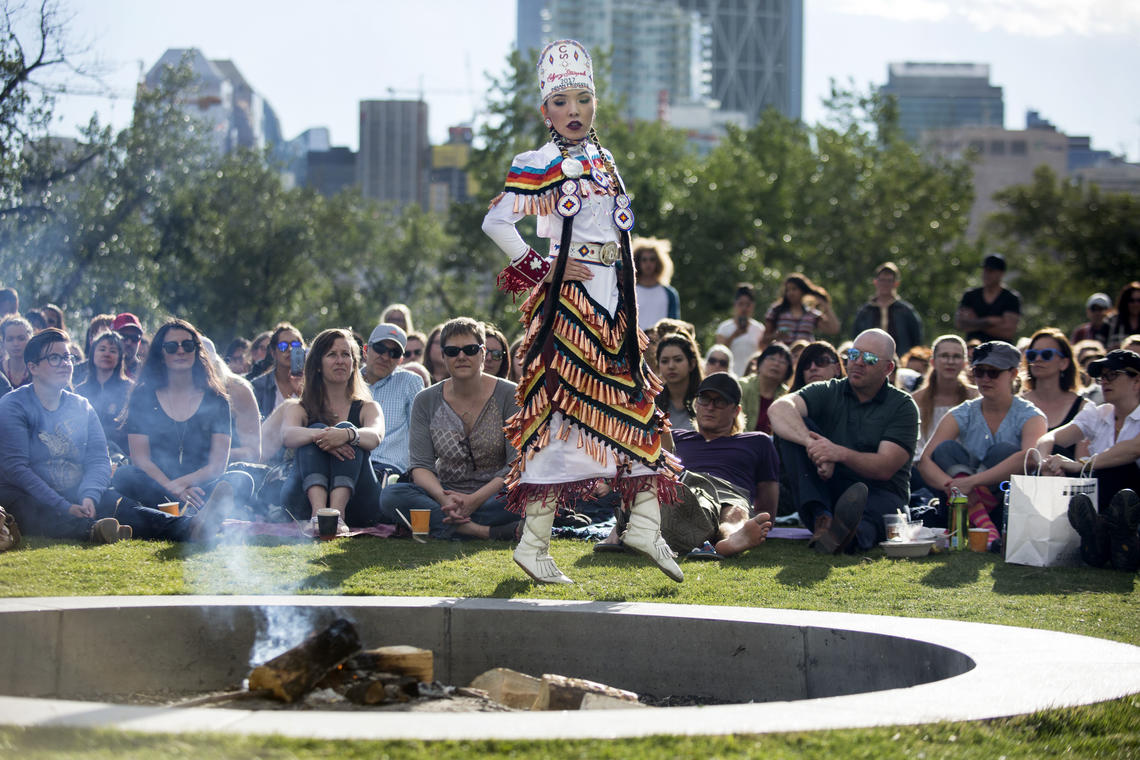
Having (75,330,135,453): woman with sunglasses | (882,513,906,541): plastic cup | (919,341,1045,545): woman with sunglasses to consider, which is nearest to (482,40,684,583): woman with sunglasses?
(882,513,906,541): plastic cup

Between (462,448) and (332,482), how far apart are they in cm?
89

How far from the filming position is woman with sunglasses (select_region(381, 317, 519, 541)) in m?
8.59

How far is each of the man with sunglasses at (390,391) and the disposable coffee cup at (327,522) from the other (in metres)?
1.80

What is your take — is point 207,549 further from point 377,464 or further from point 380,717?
point 380,717

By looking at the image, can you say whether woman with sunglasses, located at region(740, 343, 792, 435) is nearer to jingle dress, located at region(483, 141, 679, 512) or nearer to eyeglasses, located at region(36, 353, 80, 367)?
jingle dress, located at region(483, 141, 679, 512)

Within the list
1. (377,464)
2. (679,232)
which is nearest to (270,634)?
(377,464)

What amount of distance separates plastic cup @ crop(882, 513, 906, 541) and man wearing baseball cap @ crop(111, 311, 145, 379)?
660 cm

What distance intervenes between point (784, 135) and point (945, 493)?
5018 cm

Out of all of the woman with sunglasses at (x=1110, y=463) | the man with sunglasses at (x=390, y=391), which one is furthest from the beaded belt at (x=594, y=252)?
the man with sunglasses at (x=390, y=391)

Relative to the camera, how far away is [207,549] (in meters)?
7.71

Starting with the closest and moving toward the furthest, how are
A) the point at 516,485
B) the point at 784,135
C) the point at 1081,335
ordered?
1. the point at 516,485
2. the point at 1081,335
3. the point at 784,135

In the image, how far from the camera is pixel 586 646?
5.15m

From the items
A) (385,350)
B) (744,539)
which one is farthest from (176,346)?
(744,539)

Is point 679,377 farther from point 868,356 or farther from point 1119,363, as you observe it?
point 1119,363
